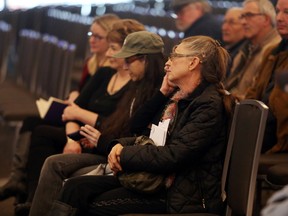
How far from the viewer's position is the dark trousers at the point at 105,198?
338cm

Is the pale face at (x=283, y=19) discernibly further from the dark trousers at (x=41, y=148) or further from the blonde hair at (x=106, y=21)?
the dark trousers at (x=41, y=148)

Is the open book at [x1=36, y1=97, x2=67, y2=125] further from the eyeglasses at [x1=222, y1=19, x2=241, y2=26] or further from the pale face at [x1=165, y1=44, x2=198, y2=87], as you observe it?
the pale face at [x1=165, y1=44, x2=198, y2=87]

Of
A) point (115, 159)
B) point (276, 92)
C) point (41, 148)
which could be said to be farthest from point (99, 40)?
point (115, 159)

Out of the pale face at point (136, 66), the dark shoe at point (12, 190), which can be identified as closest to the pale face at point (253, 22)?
the pale face at point (136, 66)

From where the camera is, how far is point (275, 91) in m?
4.33

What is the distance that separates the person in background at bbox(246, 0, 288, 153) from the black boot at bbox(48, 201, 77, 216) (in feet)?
4.14

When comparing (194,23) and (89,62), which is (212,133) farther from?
(194,23)

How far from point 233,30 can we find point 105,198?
113 inches

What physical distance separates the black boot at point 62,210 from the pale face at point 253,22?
2294 mm

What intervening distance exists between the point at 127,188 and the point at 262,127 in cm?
64

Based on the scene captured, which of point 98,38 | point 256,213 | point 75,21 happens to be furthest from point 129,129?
point 75,21

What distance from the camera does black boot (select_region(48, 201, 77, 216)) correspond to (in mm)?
3492

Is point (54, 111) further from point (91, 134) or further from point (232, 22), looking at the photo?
point (232, 22)

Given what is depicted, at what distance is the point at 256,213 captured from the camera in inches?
183
